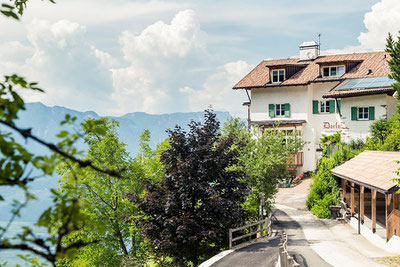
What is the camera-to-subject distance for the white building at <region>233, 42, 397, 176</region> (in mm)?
40531

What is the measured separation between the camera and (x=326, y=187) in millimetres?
29328

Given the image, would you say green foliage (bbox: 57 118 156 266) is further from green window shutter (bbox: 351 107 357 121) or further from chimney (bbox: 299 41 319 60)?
chimney (bbox: 299 41 319 60)

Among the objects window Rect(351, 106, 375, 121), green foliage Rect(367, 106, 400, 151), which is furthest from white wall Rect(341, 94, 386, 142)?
green foliage Rect(367, 106, 400, 151)

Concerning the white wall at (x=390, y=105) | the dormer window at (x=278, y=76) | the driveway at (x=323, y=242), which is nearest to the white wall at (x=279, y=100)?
the dormer window at (x=278, y=76)

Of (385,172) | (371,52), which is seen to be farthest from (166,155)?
(371,52)

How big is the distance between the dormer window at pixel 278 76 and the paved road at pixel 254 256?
87.4 feet

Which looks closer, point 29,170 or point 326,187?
point 29,170

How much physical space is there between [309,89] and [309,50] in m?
6.12

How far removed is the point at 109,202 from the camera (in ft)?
87.2

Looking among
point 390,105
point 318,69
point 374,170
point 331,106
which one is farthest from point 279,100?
point 374,170

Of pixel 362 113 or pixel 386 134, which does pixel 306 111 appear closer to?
pixel 362 113

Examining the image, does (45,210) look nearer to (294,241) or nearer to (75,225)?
(75,225)

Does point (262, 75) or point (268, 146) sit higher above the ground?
point (262, 75)

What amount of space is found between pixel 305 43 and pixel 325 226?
27.4 meters
